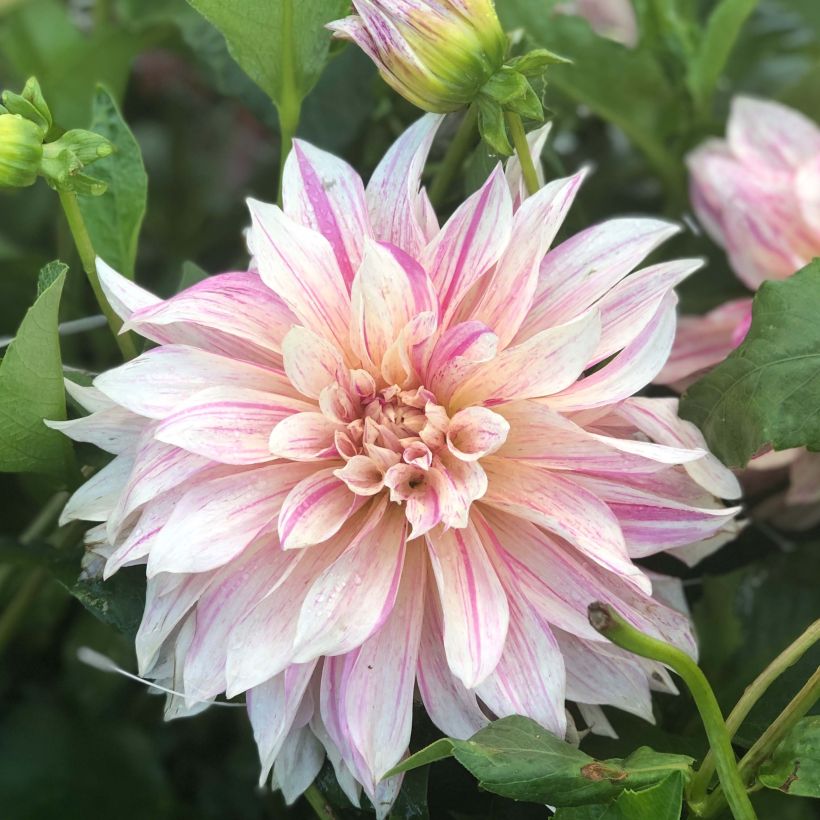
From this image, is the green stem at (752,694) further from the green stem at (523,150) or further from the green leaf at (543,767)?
the green stem at (523,150)

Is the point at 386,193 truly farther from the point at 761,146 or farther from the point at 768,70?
the point at 768,70

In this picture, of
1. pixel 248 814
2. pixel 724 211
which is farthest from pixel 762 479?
pixel 248 814

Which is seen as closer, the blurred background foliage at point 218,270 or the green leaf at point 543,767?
the green leaf at point 543,767

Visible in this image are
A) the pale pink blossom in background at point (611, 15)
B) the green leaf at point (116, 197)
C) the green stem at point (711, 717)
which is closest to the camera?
the green stem at point (711, 717)

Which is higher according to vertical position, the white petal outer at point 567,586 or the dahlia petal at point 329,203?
the dahlia petal at point 329,203

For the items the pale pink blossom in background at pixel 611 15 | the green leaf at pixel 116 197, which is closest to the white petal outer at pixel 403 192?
the green leaf at pixel 116 197

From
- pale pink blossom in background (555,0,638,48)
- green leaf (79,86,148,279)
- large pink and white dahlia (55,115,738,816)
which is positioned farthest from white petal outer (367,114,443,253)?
pale pink blossom in background (555,0,638,48)

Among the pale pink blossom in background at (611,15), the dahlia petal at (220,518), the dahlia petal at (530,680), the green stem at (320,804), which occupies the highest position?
the pale pink blossom in background at (611,15)
